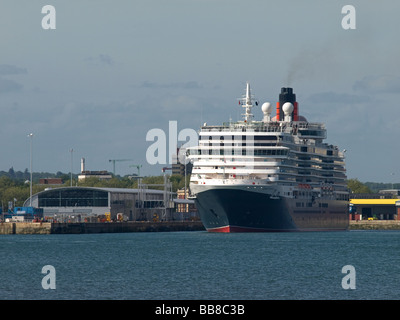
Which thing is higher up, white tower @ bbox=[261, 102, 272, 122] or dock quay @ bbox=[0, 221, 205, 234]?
white tower @ bbox=[261, 102, 272, 122]

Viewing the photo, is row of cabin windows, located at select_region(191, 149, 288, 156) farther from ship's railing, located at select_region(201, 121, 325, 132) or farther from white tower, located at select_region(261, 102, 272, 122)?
white tower, located at select_region(261, 102, 272, 122)

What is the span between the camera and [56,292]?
5447 cm

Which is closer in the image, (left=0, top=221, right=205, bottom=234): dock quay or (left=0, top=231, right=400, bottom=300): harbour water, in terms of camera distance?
(left=0, top=231, right=400, bottom=300): harbour water

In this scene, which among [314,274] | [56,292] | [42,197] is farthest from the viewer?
[42,197]

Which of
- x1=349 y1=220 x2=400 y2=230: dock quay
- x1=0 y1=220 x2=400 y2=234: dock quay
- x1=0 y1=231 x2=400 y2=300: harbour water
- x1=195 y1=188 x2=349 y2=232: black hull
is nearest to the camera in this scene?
x1=0 y1=231 x2=400 y2=300: harbour water

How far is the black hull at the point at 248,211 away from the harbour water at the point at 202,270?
15499 millimetres

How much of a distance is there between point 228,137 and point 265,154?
6.08 m

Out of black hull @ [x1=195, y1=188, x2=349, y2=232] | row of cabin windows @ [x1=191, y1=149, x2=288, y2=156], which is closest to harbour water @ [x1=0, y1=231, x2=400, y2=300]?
black hull @ [x1=195, y1=188, x2=349, y2=232]

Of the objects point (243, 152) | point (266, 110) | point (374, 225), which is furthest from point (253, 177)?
point (374, 225)

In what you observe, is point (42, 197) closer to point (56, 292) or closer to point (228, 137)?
point (228, 137)

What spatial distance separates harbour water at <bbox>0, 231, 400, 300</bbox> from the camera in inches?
2151

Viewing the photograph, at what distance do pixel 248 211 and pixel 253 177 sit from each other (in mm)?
4757
